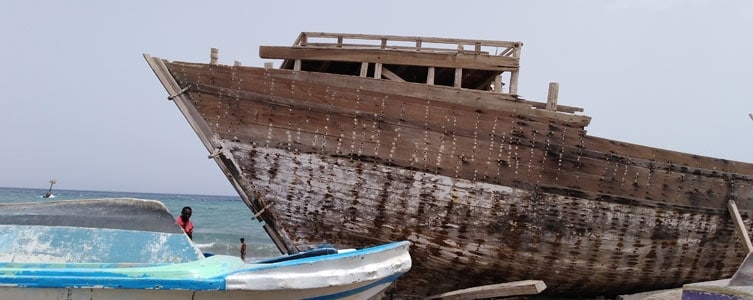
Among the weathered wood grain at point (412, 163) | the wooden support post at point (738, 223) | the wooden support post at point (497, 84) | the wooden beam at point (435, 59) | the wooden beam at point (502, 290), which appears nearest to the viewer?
the wooden beam at point (502, 290)

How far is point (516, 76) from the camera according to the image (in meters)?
7.71

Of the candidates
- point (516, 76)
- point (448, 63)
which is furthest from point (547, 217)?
point (448, 63)

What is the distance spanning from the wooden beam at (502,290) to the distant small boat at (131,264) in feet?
8.57

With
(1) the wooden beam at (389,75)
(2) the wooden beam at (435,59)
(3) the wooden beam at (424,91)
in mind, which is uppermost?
(2) the wooden beam at (435,59)

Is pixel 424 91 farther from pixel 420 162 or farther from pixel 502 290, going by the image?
pixel 502 290

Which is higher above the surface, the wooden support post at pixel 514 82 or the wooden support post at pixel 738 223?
the wooden support post at pixel 514 82

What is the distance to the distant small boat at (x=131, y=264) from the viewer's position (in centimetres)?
367

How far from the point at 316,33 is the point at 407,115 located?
6.45 ft

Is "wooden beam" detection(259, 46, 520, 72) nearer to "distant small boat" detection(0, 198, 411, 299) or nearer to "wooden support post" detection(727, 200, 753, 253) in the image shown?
"distant small boat" detection(0, 198, 411, 299)

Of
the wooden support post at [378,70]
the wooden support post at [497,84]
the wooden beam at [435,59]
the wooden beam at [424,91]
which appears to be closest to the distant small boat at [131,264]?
the wooden beam at [424,91]

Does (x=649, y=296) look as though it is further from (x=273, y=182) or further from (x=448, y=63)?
(x=273, y=182)

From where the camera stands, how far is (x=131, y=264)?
405cm

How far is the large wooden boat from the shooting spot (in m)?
7.17

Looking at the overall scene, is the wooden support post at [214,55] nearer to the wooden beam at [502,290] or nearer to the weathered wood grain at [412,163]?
the weathered wood grain at [412,163]
